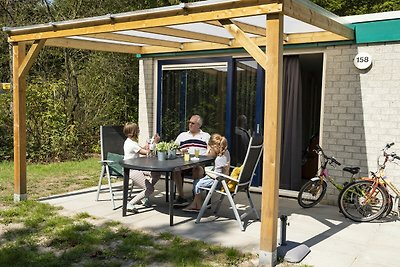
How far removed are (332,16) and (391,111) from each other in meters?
1.60

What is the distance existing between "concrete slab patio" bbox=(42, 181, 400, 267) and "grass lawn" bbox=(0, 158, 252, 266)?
0.24 meters

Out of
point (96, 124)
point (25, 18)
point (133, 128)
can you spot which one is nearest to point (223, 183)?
point (133, 128)

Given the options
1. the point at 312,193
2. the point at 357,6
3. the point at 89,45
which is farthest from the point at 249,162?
the point at 357,6

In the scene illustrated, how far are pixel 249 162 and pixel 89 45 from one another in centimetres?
360

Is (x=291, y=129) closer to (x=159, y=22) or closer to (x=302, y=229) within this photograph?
(x=302, y=229)

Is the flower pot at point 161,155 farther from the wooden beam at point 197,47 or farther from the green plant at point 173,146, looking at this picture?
the wooden beam at point 197,47

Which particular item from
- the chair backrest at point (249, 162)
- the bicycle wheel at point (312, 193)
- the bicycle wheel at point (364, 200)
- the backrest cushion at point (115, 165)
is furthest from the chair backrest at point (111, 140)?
the bicycle wheel at point (364, 200)

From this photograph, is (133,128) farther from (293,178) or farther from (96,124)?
(96,124)

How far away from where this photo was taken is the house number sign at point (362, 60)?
561cm

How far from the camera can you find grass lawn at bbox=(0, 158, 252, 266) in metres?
3.74

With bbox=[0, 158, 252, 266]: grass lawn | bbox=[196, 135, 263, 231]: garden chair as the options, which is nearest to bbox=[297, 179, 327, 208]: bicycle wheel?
bbox=[196, 135, 263, 231]: garden chair

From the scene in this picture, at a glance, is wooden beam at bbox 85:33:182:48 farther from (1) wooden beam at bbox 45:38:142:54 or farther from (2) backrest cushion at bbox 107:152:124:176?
(2) backrest cushion at bbox 107:152:124:176

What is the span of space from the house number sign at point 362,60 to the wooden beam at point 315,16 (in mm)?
320

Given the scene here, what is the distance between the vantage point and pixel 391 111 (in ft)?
18.2
